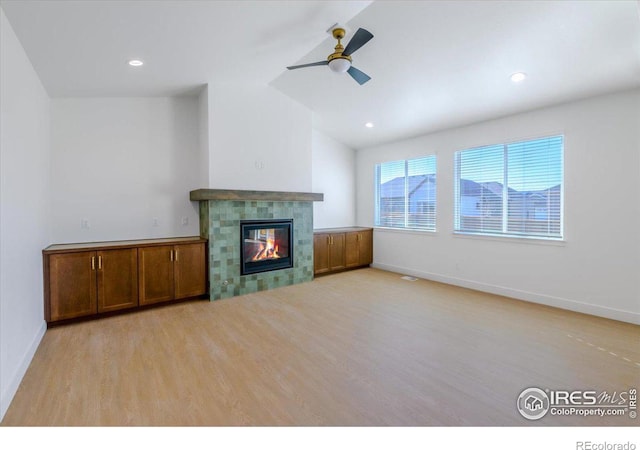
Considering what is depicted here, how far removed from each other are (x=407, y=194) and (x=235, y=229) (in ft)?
11.5

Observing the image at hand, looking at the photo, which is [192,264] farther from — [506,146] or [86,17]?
[506,146]

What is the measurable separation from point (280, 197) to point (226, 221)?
38.4 inches

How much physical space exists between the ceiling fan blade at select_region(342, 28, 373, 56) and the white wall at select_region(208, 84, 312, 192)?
2.24m

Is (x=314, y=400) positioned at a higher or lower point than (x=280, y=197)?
lower

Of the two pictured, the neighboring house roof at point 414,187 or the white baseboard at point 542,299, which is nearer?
the white baseboard at point 542,299

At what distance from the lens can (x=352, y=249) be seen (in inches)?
251

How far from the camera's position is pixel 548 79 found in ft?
11.4

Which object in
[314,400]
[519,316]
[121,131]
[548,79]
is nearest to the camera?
[314,400]

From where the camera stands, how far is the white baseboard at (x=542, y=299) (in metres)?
3.57

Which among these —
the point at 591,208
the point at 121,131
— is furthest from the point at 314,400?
the point at 121,131

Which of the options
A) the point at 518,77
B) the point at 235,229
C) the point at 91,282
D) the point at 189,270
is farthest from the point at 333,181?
the point at 91,282

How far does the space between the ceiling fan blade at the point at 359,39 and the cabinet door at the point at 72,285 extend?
12.1 feet

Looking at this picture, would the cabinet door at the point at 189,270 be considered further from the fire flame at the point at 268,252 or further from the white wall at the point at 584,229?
the white wall at the point at 584,229

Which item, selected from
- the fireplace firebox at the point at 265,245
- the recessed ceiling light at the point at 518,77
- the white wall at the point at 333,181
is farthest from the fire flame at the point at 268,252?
the recessed ceiling light at the point at 518,77
